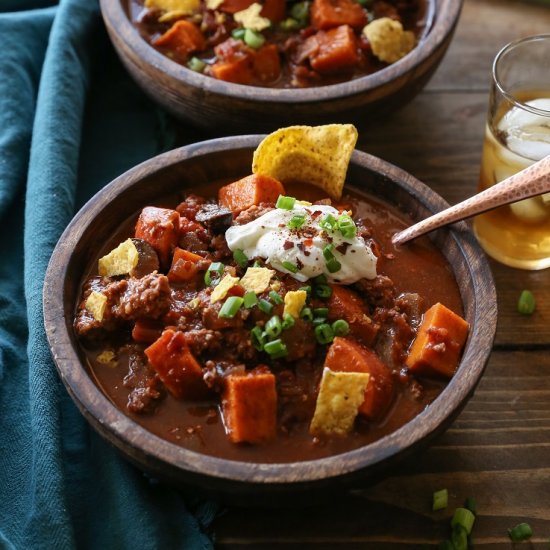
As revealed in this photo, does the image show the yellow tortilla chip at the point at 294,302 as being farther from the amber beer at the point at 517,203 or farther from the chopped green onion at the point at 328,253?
the amber beer at the point at 517,203

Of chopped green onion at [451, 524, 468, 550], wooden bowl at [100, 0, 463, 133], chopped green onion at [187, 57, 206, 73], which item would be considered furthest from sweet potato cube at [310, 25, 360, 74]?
chopped green onion at [451, 524, 468, 550]

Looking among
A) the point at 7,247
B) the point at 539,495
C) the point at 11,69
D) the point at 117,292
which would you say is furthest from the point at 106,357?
the point at 11,69

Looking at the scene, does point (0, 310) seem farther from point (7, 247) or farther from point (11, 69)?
point (11, 69)

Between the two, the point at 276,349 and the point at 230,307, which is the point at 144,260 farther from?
the point at 276,349

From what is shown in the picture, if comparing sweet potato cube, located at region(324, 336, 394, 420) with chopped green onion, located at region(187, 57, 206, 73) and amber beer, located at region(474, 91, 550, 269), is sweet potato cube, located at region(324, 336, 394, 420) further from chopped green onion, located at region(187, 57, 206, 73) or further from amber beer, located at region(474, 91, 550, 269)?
chopped green onion, located at region(187, 57, 206, 73)

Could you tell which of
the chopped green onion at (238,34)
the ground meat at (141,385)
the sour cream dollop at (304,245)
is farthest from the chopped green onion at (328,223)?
the chopped green onion at (238,34)

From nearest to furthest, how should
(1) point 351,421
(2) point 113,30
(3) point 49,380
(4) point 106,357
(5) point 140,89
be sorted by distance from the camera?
(1) point 351,421, (4) point 106,357, (3) point 49,380, (2) point 113,30, (5) point 140,89
